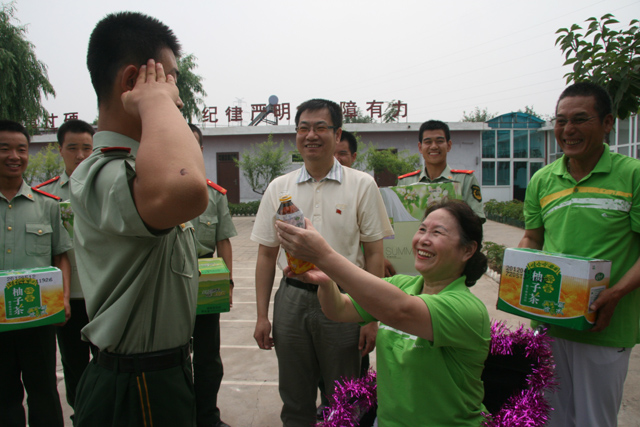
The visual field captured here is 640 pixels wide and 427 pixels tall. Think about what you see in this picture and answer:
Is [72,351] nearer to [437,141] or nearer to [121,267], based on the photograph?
[121,267]

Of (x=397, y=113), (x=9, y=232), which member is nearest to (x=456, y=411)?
(x=9, y=232)

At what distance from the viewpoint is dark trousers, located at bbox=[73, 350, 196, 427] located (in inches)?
48.1

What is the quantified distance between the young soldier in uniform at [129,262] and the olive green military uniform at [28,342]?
148 cm

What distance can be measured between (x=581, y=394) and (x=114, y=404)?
2193mm

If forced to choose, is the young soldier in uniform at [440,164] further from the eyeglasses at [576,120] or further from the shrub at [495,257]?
the shrub at [495,257]

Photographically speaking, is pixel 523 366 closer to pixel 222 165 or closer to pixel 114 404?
pixel 114 404

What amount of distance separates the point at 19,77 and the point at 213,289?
12739 millimetres

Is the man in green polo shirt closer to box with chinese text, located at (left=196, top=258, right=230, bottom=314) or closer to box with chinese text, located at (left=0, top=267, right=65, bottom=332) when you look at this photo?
box with chinese text, located at (left=196, top=258, right=230, bottom=314)

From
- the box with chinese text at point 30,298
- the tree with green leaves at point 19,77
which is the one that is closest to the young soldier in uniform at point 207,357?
the box with chinese text at point 30,298

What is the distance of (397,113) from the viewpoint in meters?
19.9

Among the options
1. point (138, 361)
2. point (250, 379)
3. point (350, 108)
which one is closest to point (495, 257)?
point (250, 379)

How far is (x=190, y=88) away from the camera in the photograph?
1967 centimetres

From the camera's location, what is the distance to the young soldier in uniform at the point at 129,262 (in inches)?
43.6

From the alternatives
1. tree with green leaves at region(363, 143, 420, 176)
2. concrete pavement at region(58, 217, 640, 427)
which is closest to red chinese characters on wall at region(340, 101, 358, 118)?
tree with green leaves at region(363, 143, 420, 176)
